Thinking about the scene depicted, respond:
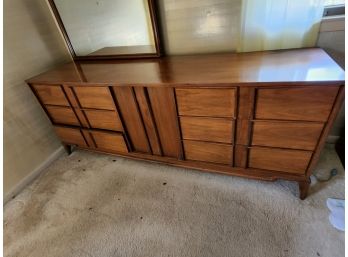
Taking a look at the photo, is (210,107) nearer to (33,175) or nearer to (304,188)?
(304,188)

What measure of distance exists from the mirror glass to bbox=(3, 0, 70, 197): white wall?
0.52 feet

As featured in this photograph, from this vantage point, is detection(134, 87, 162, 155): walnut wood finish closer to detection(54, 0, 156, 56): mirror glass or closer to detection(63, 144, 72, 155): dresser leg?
detection(54, 0, 156, 56): mirror glass

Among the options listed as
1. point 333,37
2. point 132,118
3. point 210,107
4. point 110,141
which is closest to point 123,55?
point 132,118

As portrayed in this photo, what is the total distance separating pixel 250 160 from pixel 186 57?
0.80 m

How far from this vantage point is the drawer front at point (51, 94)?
140cm

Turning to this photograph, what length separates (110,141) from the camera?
1532mm

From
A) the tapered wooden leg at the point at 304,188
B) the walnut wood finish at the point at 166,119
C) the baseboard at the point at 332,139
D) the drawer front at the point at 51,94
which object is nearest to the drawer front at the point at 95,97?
the drawer front at the point at 51,94

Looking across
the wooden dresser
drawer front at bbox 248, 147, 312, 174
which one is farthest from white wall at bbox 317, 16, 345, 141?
drawer front at bbox 248, 147, 312, 174

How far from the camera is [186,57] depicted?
1426 millimetres

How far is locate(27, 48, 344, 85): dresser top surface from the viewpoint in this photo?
934mm

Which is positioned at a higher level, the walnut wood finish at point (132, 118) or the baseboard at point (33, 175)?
the walnut wood finish at point (132, 118)

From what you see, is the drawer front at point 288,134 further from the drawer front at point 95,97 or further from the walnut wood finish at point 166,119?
the drawer front at point 95,97

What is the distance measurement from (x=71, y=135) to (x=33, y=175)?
475 mm

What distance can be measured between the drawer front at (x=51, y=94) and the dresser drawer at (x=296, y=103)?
1250 mm
